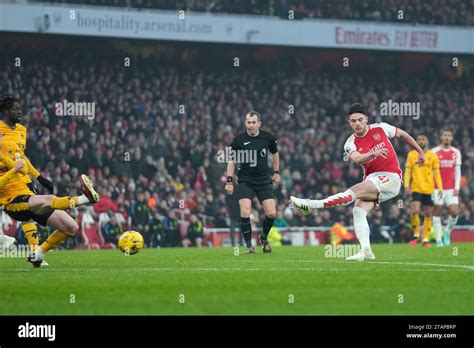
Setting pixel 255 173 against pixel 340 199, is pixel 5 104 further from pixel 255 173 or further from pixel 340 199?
pixel 255 173

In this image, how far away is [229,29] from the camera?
34.5 metres

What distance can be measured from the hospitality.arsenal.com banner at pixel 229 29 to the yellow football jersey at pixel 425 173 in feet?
48.4

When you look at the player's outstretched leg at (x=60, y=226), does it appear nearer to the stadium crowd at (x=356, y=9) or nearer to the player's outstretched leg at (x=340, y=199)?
the player's outstretched leg at (x=340, y=199)

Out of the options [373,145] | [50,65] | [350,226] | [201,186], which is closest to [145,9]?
[50,65]

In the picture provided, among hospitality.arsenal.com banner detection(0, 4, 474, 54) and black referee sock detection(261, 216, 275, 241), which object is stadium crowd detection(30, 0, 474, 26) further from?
black referee sock detection(261, 216, 275, 241)

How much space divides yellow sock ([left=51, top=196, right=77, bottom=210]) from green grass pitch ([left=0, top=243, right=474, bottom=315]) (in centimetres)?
79

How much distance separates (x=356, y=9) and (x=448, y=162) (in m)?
17.1

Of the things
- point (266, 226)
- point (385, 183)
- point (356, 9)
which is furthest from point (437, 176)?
point (356, 9)

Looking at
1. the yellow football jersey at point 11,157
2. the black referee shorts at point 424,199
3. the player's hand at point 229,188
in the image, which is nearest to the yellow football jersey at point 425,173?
the black referee shorts at point 424,199

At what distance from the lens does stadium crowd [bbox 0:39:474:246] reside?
26.4 meters

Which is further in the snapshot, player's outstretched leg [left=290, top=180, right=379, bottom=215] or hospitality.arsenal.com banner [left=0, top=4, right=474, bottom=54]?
hospitality.arsenal.com banner [left=0, top=4, right=474, bottom=54]

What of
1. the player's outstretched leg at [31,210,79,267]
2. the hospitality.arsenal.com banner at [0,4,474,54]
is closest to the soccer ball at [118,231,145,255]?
the player's outstretched leg at [31,210,79,267]

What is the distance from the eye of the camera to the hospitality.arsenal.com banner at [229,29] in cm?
3109

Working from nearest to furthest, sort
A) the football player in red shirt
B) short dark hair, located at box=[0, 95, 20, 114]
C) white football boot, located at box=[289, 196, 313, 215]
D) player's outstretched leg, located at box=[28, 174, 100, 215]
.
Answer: player's outstretched leg, located at box=[28, 174, 100, 215]
short dark hair, located at box=[0, 95, 20, 114]
white football boot, located at box=[289, 196, 313, 215]
the football player in red shirt
